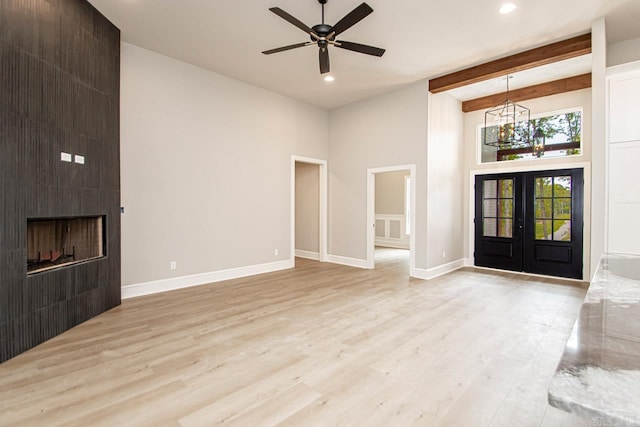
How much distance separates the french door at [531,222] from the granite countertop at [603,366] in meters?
5.69

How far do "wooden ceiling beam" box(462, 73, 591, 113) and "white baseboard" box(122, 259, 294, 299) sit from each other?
5.09 metres

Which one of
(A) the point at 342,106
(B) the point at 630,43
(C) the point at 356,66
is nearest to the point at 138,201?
(C) the point at 356,66

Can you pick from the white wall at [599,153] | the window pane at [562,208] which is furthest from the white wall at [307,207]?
the white wall at [599,153]

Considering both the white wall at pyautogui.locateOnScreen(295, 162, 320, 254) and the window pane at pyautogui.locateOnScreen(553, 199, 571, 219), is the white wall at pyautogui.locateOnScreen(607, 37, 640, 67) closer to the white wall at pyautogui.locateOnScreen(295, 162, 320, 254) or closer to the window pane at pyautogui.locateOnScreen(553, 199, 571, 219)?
the window pane at pyautogui.locateOnScreen(553, 199, 571, 219)

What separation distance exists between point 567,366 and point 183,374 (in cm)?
253

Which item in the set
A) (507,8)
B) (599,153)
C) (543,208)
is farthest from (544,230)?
(507,8)

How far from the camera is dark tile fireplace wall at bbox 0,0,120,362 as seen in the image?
8.70 feet

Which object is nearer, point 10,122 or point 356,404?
point 356,404

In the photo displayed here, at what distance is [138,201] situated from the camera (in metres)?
4.41

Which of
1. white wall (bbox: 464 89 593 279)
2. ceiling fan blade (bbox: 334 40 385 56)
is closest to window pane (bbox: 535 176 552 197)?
white wall (bbox: 464 89 593 279)

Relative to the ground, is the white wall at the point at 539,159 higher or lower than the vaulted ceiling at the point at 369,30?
lower

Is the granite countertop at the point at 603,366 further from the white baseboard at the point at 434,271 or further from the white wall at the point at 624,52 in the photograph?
the white wall at the point at 624,52

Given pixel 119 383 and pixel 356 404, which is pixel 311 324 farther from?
pixel 119 383

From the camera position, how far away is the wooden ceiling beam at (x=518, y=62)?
4160mm
